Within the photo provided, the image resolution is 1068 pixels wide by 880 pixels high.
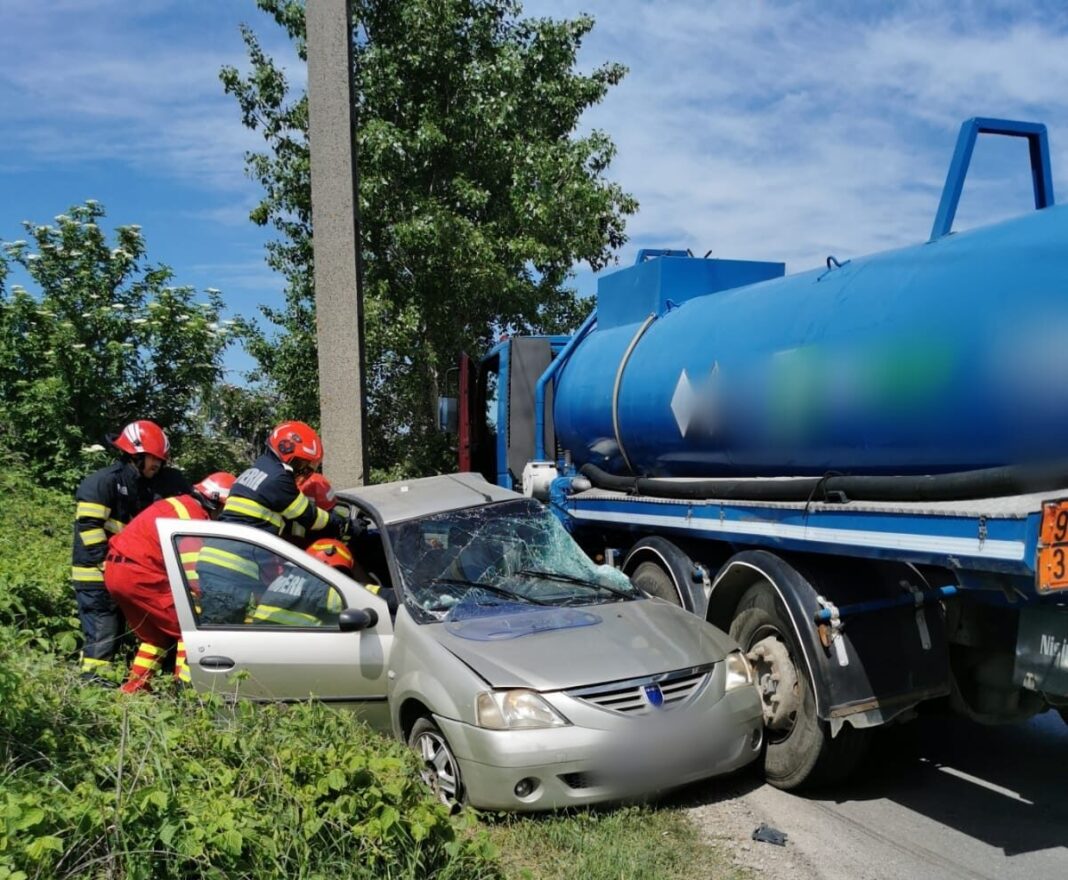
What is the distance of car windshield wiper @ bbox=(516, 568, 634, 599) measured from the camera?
5227 mm

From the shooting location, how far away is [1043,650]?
3670 mm

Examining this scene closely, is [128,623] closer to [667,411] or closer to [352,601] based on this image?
[352,601]

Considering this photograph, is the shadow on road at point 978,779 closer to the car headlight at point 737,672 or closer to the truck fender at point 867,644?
the truck fender at point 867,644

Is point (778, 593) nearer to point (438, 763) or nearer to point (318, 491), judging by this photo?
point (438, 763)

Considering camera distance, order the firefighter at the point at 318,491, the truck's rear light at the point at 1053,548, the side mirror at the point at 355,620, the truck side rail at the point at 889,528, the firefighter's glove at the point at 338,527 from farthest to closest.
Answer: the firefighter at the point at 318,491
the firefighter's glove at the point at 338,527
the side mirror at the point at 355,620
the truck side rail at the point at 889,528
the truck's rear light at the point at 1053,548


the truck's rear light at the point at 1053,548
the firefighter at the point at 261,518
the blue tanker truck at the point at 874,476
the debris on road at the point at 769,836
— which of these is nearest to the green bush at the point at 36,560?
the firefighter at the point at 261,518

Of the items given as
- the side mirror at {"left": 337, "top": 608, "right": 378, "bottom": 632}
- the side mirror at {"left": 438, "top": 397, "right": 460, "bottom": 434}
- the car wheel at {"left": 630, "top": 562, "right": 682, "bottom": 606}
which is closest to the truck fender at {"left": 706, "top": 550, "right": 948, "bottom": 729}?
the car wheel at {"left": 630, "top": 562, "right": 682, "bottom": 606}

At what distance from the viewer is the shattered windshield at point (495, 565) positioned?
4922mm

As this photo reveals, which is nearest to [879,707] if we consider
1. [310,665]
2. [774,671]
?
[774,671]

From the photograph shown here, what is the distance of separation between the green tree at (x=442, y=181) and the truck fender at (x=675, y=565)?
7533 millimetres

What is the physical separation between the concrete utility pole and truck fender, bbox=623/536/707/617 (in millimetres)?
2943

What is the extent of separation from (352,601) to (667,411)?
7.86ft

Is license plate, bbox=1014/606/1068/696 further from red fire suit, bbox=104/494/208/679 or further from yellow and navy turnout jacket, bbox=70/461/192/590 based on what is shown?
yellow and navy turnout jacket, bbox=70/461/192/590

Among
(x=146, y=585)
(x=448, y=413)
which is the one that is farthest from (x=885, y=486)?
(x=448, y=413)
